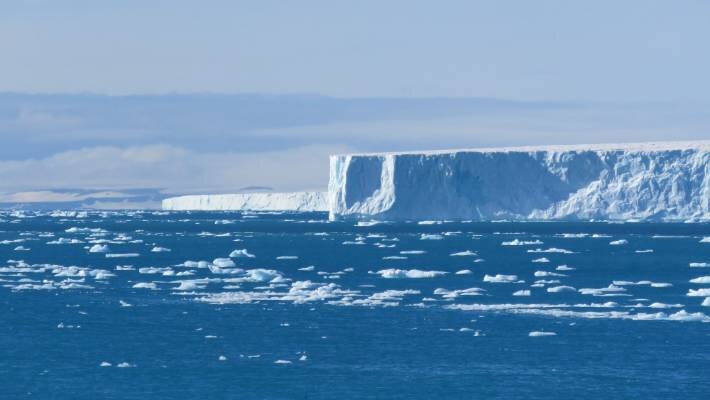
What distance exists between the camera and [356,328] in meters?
34.6

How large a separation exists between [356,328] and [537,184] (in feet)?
191

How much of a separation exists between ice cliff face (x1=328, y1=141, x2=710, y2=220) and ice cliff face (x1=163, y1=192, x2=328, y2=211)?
56086 millimetres

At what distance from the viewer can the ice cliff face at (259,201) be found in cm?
15800

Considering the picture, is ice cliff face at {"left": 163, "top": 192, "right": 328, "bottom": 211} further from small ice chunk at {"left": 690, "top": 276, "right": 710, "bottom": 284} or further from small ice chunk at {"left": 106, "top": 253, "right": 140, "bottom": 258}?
small ice chunk at {"left": 690, "top": 276, "right": 710, "bottom": 284}

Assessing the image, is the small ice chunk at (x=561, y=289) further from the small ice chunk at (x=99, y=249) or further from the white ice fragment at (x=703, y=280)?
the small ice chunk at (x=99, y=249)

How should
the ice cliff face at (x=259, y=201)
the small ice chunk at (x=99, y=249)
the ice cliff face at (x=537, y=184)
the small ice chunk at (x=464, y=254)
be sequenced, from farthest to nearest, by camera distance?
the ice cliff face at (x=259, y=201) < the ice cliff face at (x=537, y=184) < the small ice chunk at (x=99, y=249) < the small ice chunk at (x=464, y=254)

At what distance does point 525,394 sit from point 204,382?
6.81m

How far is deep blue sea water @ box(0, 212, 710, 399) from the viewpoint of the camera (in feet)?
88.9

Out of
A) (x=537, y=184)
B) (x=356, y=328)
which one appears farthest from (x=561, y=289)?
(x=537, y=184)

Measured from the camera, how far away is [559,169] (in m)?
90.7

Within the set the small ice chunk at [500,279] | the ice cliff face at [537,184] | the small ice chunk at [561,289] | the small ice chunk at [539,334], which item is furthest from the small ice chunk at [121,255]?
the small ice chunk at [539,334]

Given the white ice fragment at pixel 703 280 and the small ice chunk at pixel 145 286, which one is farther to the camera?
the white ice fragment at pixel 703 280

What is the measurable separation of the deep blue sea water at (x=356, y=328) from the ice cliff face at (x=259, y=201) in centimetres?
9523

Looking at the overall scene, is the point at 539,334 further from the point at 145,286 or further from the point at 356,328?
the point at 145,286
